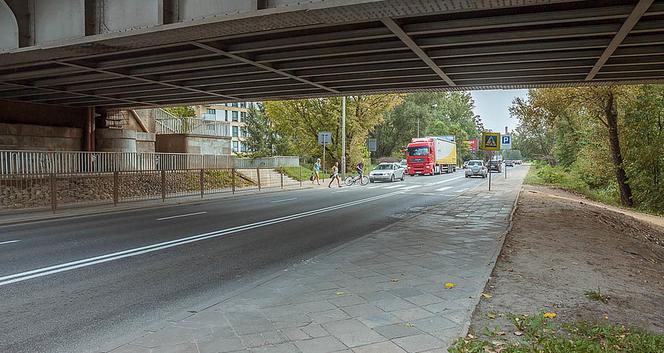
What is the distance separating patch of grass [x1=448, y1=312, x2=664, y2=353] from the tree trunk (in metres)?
22.2

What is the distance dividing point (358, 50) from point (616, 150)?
19674 millimetres

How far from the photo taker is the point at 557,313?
187 inches

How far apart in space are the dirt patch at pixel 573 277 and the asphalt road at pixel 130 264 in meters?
3.20

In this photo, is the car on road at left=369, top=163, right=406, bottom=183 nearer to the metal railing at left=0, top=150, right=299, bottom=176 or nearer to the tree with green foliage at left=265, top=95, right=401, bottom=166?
the tree with green foliage at left=265, top=95, right=401, bottom=166

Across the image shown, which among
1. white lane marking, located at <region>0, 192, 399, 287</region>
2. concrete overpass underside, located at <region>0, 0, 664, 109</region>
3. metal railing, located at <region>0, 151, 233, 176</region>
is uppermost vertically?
concrete overpass underside, located at <region>0, 0, 664, 109</region>

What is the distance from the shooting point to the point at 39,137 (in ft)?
74.7

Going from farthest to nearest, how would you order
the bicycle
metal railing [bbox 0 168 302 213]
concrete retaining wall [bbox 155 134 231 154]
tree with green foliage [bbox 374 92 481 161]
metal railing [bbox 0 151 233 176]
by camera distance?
1. tree with green foliage [bbox 374 92 481 161]
2. the bicycle
3. concrete retaining wall [bbox 155 134 231 154]
4. metal railing [bbox 0 151 233 176]
5. metal railing [bbox 0 168 302 213]

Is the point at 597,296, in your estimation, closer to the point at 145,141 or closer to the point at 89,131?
the point at 89,131

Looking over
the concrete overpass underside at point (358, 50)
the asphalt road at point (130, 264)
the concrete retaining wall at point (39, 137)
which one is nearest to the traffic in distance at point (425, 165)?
the concrete retaining wall at point (39, 137)

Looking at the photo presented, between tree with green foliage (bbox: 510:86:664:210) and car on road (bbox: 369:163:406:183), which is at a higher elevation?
tree with green foliage (bbox: 510:86:664:210)

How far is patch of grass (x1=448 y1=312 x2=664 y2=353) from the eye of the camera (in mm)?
3605

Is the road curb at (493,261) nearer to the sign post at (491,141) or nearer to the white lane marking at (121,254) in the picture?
the white lane marking at (121,254)

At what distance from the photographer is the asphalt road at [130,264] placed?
4.57 m

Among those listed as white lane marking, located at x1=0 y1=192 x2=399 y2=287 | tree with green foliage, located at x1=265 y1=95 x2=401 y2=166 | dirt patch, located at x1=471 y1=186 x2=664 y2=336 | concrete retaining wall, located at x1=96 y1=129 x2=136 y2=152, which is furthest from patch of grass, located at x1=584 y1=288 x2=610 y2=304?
tree with green foliage, located at x1=265 y1=95 x2=401 y2=166
